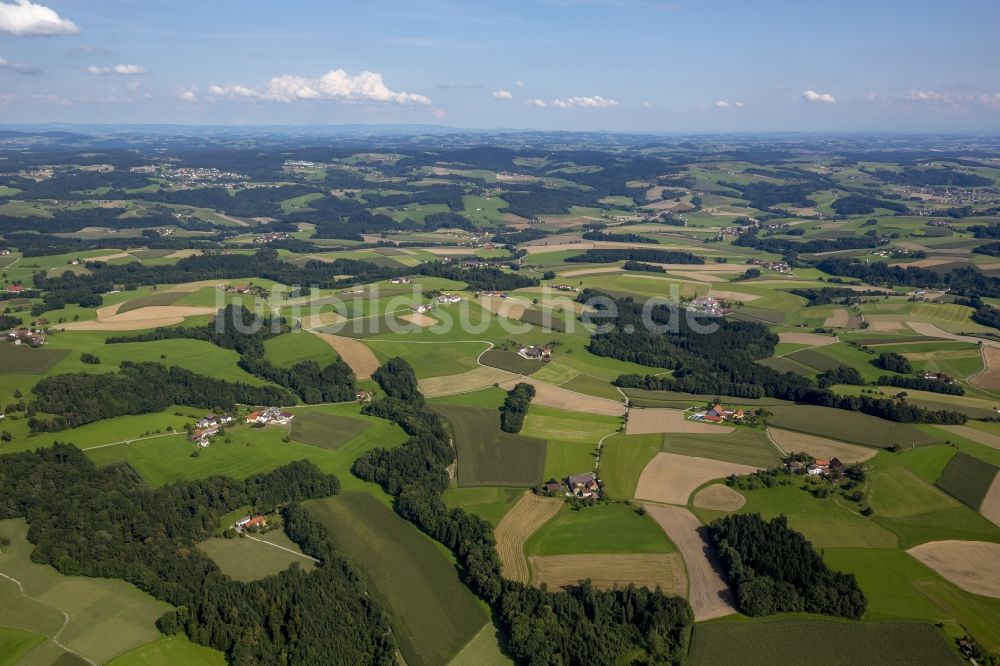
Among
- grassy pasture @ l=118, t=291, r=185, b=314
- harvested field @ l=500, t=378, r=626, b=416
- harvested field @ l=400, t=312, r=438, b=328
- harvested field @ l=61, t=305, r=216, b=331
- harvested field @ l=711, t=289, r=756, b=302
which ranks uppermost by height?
grassy pasture @ l=118, t=291, r=185, b=314

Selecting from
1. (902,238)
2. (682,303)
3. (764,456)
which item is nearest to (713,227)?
(902,238)

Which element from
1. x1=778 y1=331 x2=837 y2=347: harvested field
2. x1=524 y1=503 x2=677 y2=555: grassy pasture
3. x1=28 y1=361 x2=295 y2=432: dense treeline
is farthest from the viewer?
x1=778 y1=331 x2=837 y2=347: harvested field

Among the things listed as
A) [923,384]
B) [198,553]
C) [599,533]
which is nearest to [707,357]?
[923,384]

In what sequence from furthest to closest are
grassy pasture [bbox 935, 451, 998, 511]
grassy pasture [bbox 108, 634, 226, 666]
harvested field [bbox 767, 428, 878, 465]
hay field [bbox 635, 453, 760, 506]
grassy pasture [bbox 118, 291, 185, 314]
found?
grassy pasture [bbox 118, 291, 185, 314]
harvested field [bbox 767, 428, 878, 465]
hay field [bbox 635, 453, 760, 506]
grassy pasture [bbox 935, 451, 998, 511]
grassy pasture [bbox 108, 634, 226, 666]

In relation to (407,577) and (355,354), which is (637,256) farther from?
(407,577)

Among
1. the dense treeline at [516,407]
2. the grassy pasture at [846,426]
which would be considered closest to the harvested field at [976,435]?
the grassy pasture at [846,426]

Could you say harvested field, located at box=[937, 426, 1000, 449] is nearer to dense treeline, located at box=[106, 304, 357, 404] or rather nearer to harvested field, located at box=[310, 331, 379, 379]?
dense treeline, located at box=[106, 304, 357, 404]

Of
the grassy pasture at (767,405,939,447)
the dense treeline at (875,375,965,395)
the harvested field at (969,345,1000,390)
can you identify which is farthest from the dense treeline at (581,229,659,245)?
the grassy pasture at (767,405,939,447)

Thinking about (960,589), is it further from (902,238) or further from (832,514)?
(902,238)
